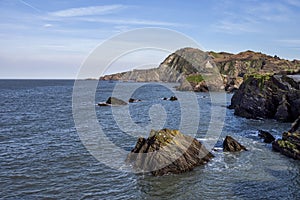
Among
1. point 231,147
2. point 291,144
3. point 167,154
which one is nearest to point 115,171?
point 167,154

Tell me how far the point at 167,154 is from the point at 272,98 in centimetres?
3947

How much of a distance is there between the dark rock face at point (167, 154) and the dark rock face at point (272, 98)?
29870mm

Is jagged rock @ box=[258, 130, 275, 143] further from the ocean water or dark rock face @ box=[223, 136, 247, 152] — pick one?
dark rock face @ box=[223, 136, 247, 152]

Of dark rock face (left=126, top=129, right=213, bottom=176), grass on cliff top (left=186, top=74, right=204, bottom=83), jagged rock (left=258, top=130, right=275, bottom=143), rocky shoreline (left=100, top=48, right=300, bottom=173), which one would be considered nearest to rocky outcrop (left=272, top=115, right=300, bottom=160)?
rocky shoreline (left=100, top=48, right=300, bottom=173)

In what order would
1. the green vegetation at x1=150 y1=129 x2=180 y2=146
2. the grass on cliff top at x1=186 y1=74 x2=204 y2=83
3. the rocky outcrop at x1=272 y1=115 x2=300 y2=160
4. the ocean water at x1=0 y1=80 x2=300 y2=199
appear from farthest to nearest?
the grass on cliff top at x1=186 y1=74 x2=204 y2=83 < the rocky outcrop at x1=272 y1=115 x2=300 y2=160 < the green vegetation at x1=150 y1=129 x2=180 y2=146 < the ocean water at x1=0 y1=80 x2=300 y2=199

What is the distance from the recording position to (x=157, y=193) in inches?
858

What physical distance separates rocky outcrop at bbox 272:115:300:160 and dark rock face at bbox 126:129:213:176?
27.1 feet

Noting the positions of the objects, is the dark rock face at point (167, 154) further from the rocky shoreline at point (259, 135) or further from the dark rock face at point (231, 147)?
the dark rock face at point (231, 147)

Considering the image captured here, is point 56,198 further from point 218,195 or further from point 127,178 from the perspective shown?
point 218,195

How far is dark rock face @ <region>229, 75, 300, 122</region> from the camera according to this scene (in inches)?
2078

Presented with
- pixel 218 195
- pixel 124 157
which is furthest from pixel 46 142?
pixel 218 195

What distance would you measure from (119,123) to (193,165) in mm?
26161

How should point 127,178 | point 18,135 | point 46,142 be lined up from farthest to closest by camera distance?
point 18,135
point 46,142
point 127,178

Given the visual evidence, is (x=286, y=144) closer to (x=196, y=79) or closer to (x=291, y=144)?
(x=291, y=144)
